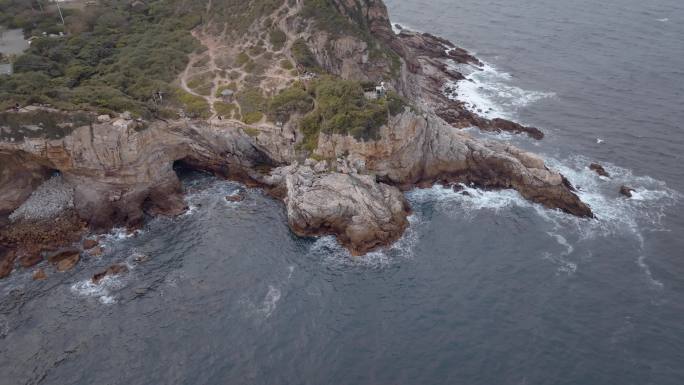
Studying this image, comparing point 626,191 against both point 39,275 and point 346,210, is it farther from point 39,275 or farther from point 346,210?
point 39,275

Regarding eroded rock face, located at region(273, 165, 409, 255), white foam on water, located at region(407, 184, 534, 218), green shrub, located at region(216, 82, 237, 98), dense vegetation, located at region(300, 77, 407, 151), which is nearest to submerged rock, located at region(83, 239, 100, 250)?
eroded rock face, located at region(273, 165, 409, 255)

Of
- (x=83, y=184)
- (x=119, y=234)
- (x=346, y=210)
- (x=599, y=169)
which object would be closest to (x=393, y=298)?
(x=346, y=210)

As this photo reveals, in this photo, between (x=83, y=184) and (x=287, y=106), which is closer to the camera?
(x=83, y=184)

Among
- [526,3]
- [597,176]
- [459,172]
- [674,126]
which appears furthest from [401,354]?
[526,3]

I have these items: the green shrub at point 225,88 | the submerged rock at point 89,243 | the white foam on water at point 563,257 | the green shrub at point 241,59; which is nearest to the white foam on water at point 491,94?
the white foam on water at point 563,257

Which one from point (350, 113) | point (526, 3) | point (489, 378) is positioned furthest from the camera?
point (526, 3)

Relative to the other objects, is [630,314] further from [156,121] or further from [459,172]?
[156,121]
